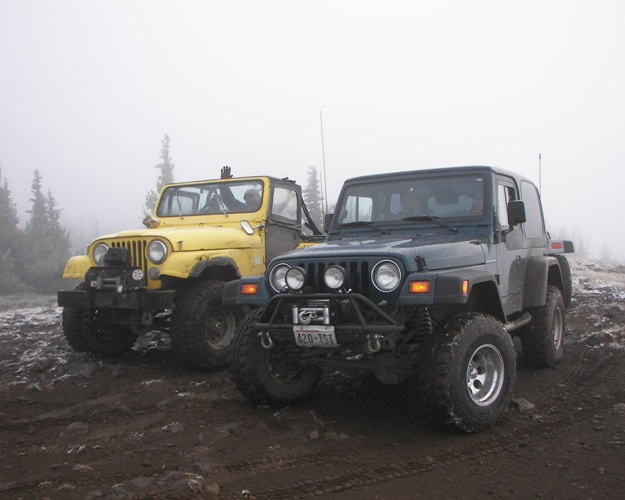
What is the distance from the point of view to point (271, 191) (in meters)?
7.81

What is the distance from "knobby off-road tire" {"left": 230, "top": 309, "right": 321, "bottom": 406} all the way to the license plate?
0.45 m

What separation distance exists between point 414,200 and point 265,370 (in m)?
2.10

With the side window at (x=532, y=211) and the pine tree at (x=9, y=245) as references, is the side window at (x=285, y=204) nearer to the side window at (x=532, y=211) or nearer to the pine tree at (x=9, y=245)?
the side window at (x=532, y=211)

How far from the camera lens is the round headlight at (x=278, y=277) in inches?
184

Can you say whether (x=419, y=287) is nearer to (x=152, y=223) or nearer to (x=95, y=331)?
(x=95, y=331)

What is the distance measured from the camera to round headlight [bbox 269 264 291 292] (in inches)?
184

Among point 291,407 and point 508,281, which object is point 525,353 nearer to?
point 508,281

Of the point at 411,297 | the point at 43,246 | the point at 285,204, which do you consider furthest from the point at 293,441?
the point at 43,246

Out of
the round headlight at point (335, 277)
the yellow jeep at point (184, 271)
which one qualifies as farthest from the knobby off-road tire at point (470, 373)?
the yellow jeep at point (184, 271)

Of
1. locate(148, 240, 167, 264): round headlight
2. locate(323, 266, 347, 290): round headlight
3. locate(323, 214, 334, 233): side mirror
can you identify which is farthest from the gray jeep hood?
locate(148, 240, 167, 264): round headlight

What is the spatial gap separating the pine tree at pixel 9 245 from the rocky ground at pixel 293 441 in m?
24.4

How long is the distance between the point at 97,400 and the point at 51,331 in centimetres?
415

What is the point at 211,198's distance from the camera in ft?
26.0

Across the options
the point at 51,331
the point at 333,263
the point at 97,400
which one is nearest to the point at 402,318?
the point at 333,263
